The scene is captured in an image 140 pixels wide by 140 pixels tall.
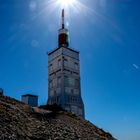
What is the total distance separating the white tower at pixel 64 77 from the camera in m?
106

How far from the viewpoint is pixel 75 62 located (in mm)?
114625

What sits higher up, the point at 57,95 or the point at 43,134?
the point at 57,95

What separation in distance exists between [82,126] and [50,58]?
99.4 meters

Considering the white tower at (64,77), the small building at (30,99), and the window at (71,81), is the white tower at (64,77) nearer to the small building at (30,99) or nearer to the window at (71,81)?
the window at (71,81)

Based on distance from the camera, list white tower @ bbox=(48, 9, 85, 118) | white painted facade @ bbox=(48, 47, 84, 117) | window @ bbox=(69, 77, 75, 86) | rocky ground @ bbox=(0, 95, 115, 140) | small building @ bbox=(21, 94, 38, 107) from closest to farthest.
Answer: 1. rocky ground @ bbox=(0, 95, 115, 140)
2. small building @ bbox=(21, 94, 38, 107)
3. white painted facade @ bbox=(48, 47, 84, 117)
4. white tower @ bbox=(48, 9, 85, 118)
5. window @ bbox=(69, 77, 75, 86)

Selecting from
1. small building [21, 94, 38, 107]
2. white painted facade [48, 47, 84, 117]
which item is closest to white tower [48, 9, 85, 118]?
white painted facade [48, 47, 84, 117]

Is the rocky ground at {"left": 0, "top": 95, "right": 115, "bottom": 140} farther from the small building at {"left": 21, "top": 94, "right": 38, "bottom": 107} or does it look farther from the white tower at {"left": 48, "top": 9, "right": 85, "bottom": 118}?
the white tower at {"left": 48, "top": 9, "right": 85, "bottom": 118}

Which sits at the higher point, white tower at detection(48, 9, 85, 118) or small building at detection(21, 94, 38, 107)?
white tower at detection(48, 9, 85, 118)

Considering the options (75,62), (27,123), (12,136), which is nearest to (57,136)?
(27,123)

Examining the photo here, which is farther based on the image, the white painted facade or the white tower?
the white tower

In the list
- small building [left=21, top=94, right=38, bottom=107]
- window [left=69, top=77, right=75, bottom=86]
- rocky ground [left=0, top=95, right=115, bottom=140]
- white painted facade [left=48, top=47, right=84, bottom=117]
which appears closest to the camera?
rocky ground [left=0, top=95, right=115, bottom=140]

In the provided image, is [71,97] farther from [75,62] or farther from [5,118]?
[5,118]

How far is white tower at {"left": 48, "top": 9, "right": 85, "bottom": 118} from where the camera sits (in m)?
106

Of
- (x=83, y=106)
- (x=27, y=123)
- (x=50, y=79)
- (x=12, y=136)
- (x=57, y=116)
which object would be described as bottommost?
(x=12, y=136)
